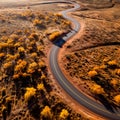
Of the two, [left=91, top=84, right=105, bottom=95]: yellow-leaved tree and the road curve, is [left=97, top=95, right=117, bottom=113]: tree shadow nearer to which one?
the road curve

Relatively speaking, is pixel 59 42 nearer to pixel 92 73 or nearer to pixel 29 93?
pixel 92 73

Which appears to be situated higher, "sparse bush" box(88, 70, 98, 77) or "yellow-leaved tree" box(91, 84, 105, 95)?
"sparse bush" box(88, 70, 98, 77)

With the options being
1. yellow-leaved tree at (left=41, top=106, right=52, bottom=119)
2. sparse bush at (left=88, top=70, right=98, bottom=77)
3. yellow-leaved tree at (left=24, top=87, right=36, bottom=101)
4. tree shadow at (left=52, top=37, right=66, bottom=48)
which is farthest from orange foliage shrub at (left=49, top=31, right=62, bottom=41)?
yellow-leaved tree at (left=41, top=106, right=52, bottom=119)

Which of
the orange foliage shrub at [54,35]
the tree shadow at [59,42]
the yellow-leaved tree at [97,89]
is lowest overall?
the yellow-leaved tree at [97,89]

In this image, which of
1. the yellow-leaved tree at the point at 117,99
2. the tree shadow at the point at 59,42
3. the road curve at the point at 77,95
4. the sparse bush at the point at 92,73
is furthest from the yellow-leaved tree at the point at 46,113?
the tree shadow at the point at 59,42

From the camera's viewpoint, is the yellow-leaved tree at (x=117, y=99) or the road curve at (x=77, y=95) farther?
the yellow-leaved tree at (x=117, y=99)

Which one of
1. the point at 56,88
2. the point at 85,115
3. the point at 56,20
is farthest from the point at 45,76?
the point at 56,20

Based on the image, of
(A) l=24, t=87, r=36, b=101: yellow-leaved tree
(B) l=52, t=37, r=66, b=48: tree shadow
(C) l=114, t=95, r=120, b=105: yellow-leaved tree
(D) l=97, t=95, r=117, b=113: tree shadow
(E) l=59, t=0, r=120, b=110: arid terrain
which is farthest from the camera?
(B) l=52, t=37, r=66, b=48: tree shadow

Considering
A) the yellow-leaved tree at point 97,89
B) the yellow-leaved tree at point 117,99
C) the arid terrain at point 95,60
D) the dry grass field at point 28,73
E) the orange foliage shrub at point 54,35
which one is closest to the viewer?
the dry grass field at point 28,73

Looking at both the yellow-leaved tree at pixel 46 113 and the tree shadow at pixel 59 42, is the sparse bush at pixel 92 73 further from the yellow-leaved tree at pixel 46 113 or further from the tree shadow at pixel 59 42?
the tree shadow at pixel 59 42

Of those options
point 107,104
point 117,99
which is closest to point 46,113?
point 107,104

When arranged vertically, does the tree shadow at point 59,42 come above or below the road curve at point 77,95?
above

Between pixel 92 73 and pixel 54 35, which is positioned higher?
pixel 54 35
